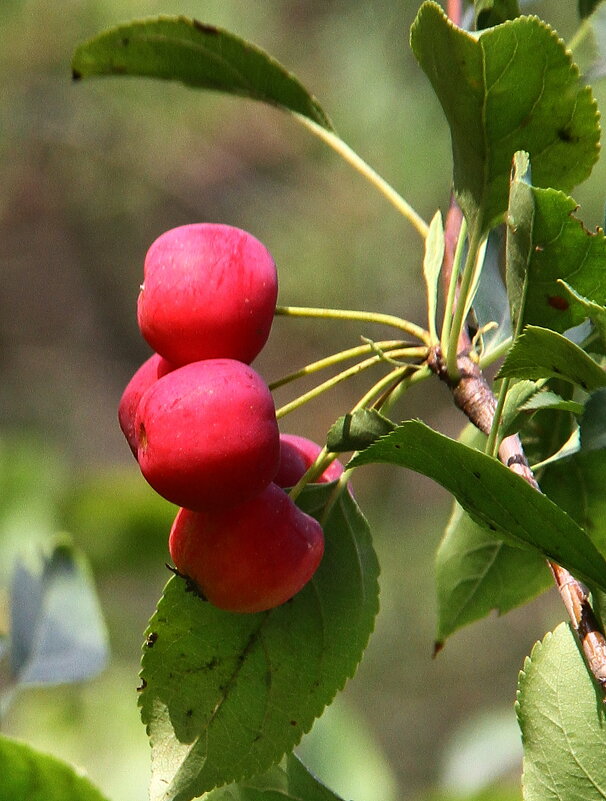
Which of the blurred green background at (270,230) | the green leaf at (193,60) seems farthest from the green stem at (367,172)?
the blurred green background at (270,230)

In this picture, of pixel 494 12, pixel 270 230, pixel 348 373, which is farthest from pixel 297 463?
pixel 270 230

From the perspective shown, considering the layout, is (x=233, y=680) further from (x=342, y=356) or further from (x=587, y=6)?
(x=587, y=6)

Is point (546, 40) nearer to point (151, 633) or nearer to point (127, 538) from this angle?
point (151, 633)

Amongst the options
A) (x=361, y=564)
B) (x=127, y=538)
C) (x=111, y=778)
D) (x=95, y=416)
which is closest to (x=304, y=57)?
(x=95, y=416)

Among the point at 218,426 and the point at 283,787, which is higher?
the point at 218,426

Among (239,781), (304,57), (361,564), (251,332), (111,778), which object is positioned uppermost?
(251,332)
